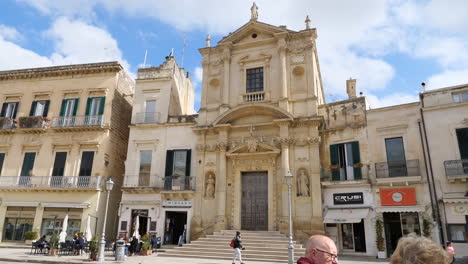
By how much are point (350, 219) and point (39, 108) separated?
24.5 metres

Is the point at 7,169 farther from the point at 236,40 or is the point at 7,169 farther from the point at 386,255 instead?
the point at 386,255

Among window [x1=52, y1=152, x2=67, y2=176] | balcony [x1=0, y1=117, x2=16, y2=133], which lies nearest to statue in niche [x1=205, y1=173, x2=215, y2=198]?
window [x1=52, y1=152, x2=67, y2=176]

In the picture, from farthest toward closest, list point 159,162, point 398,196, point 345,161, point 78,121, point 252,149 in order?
point 78,121, point 159,162, point 252,149, point 345,161, point 398,196

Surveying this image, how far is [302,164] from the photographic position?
67.5 ft

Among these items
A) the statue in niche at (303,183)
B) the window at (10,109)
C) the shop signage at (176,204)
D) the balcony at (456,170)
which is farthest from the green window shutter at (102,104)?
the balcony at (456,170)

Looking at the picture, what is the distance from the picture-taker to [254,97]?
23125 mm

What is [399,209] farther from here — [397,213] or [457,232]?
[457,232]

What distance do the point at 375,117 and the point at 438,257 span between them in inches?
767

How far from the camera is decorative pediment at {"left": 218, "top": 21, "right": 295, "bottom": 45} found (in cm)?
2355

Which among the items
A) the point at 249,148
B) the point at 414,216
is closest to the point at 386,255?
the point at 414,216

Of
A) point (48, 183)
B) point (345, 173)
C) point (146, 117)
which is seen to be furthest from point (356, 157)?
point (48, 183)

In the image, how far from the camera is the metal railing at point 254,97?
75.0 feet

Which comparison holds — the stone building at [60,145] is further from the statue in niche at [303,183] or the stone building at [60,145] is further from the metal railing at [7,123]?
the statue in niche at [303,183]

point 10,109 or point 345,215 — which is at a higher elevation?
point 10,109
